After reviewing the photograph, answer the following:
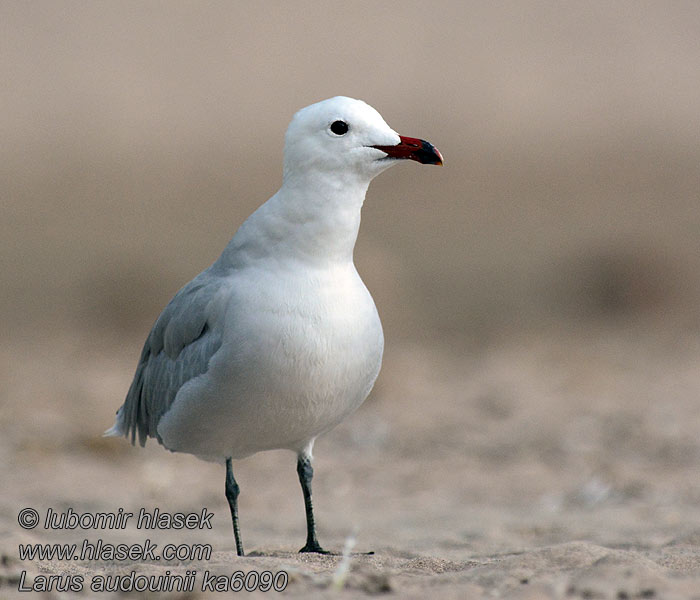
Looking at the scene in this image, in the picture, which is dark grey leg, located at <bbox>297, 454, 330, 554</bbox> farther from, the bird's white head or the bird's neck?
the bird's white head

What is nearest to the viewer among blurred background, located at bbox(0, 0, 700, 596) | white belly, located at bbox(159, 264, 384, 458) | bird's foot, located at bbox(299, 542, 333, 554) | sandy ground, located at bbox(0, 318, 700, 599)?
sandy ground, located at bbox(0, 318, 700, 599)

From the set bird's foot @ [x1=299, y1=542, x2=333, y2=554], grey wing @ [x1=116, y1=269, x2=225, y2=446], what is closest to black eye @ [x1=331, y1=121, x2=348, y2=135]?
grey wing @ [x1=116, y1=269, x2=225, y2=446]

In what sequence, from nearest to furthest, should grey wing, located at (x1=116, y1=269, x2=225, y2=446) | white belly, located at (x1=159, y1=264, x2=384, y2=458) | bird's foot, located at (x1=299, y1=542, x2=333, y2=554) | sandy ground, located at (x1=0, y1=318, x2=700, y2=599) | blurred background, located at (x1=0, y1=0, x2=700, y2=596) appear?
sandy ground, located at (x1=0, y1=318, x2=700, y2=599) → white belly, located at (x1=159, y1=264, x2=384, y2=458) → grey wing, located at (x1=116, y1=269, x2=225, y2=446) → bird's foot, located at (x1=299, y1=542, x2=333, y2=554) → blurred background, located at (x1=0, y1=0, x2=700, y2=596)

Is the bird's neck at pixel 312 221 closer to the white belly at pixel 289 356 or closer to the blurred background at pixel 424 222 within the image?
the white belly at pixel 289 356

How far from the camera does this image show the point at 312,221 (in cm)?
458

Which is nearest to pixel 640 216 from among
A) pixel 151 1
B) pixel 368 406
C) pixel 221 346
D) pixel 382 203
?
pixel 382 203

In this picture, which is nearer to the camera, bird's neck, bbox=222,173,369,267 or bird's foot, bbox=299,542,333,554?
bird's neck, bbox=222,173,369,267

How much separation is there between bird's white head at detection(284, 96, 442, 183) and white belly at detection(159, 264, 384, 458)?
0.42m

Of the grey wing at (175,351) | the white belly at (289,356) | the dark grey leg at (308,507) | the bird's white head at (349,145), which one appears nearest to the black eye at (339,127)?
the bird's white head at (349,145)

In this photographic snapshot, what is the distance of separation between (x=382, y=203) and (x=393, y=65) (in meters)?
13.1

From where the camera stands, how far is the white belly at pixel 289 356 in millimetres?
4500

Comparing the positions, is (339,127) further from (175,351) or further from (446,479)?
(446,479)

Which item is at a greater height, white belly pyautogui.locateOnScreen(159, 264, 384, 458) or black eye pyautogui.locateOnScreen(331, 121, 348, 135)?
black eye pyautogui.locateOnScreen(331, 121, 348, 135)

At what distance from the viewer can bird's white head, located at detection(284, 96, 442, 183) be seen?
4543 millimetres
